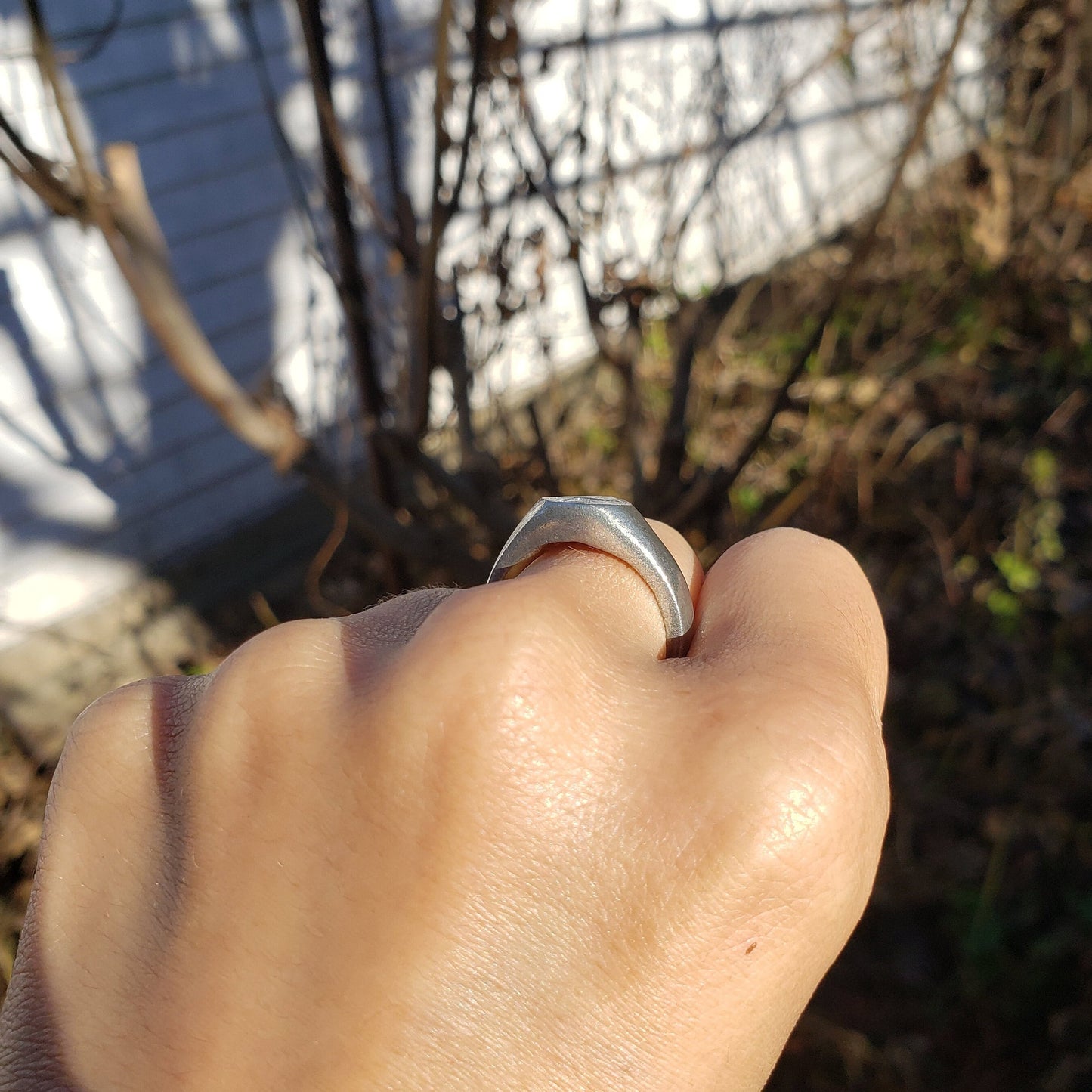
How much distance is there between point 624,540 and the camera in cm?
85

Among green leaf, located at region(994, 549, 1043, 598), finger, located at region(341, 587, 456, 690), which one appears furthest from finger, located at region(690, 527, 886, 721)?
green leaf, located at region(994, 549, 1043, 598)

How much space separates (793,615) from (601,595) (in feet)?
0.58

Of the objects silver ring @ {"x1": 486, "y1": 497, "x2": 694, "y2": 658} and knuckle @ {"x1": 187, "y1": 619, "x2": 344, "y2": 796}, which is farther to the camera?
silver ring @ {"x1": 486, "y1": 497, "x2": 694, "y2": 658}

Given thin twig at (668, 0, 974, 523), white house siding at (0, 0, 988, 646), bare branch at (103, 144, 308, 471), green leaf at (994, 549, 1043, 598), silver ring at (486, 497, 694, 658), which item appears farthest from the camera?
green leaf at (994, 549, 1043, 598)

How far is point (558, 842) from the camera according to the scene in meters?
0.66

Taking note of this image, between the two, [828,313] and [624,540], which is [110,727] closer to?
[624,540]

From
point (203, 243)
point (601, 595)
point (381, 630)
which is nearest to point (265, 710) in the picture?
point (381, 630)

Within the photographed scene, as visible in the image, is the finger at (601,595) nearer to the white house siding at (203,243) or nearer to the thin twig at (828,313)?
the thin twig at (828,313)

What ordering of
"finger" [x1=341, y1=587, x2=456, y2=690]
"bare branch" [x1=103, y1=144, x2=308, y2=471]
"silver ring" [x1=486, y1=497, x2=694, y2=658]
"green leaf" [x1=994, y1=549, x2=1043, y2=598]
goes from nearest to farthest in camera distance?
"finger" [x1=341, y1=587, x2=456, y2=690], "silver ring" [x1=486, y1=497, x2=694, y2=658], "bare branch" [x1=103, y1=144, x2=308, y2=471], "green leaf" [x1=994, y1=549, x2=1043, y2=598]

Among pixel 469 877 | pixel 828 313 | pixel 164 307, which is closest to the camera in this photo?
pixel 469 877

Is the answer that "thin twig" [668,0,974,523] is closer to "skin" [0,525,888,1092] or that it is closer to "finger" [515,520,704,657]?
"finger" [515,520,704,657]

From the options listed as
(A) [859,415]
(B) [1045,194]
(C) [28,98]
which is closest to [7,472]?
(C) [28,98]

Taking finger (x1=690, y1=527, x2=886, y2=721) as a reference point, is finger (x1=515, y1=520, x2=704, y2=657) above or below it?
above

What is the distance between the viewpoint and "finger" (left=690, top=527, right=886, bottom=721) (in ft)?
2.50
